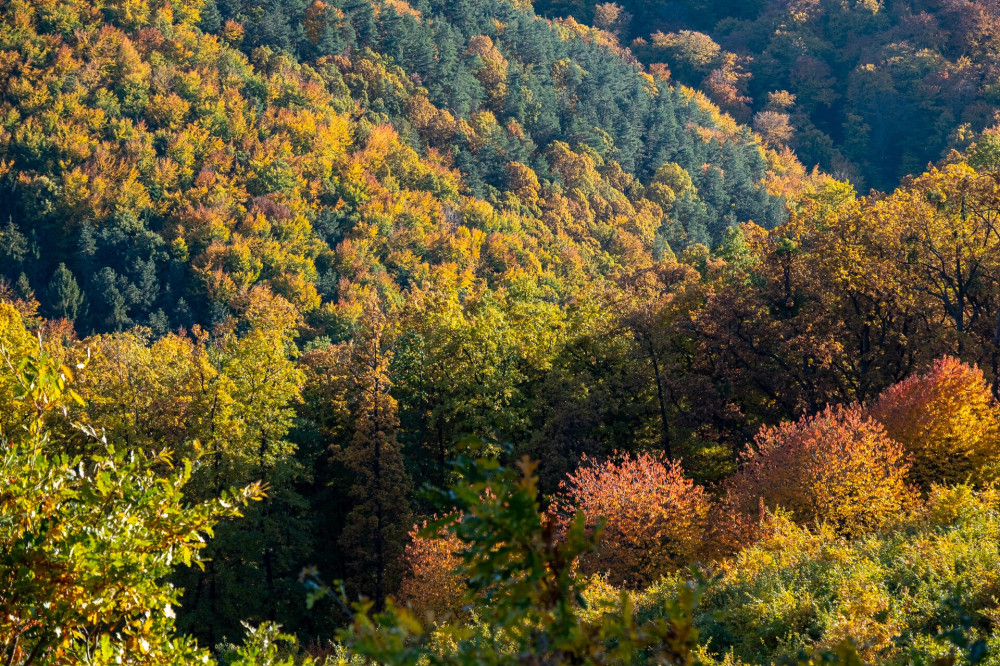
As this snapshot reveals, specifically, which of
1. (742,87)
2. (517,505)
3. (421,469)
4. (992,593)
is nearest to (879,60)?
(742,87)

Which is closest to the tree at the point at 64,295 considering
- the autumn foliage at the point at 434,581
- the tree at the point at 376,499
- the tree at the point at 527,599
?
the tree at the point at 376,499

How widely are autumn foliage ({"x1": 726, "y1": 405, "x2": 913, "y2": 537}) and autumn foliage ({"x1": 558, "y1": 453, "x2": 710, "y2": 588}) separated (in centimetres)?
163

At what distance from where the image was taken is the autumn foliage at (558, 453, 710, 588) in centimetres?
2636

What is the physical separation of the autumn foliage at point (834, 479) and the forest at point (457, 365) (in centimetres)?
15

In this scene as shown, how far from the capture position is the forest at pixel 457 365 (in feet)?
25.1

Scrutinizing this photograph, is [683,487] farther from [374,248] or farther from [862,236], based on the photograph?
[374,248]

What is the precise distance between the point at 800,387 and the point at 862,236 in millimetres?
6539

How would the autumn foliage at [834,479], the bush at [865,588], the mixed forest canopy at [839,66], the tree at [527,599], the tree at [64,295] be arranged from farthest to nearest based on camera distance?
the mixed forest canopy at [839,66] → the tree at [64,295] → the autumn foliage at [834,479] → the bush at [865,588] → the tree at [527,599]

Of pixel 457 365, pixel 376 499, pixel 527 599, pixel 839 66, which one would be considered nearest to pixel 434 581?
pixel 376 499

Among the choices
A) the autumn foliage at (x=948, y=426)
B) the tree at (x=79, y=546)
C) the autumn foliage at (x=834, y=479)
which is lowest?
the tree at (x=79, y=546)

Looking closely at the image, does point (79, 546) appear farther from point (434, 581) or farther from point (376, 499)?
point (376, 499)

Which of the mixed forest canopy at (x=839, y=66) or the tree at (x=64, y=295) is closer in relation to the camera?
the tree at (x=64, y=295)

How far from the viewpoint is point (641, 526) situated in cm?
2675

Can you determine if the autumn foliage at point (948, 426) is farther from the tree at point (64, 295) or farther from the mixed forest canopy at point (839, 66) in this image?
the mixed forest canopy at point (839, 66)
